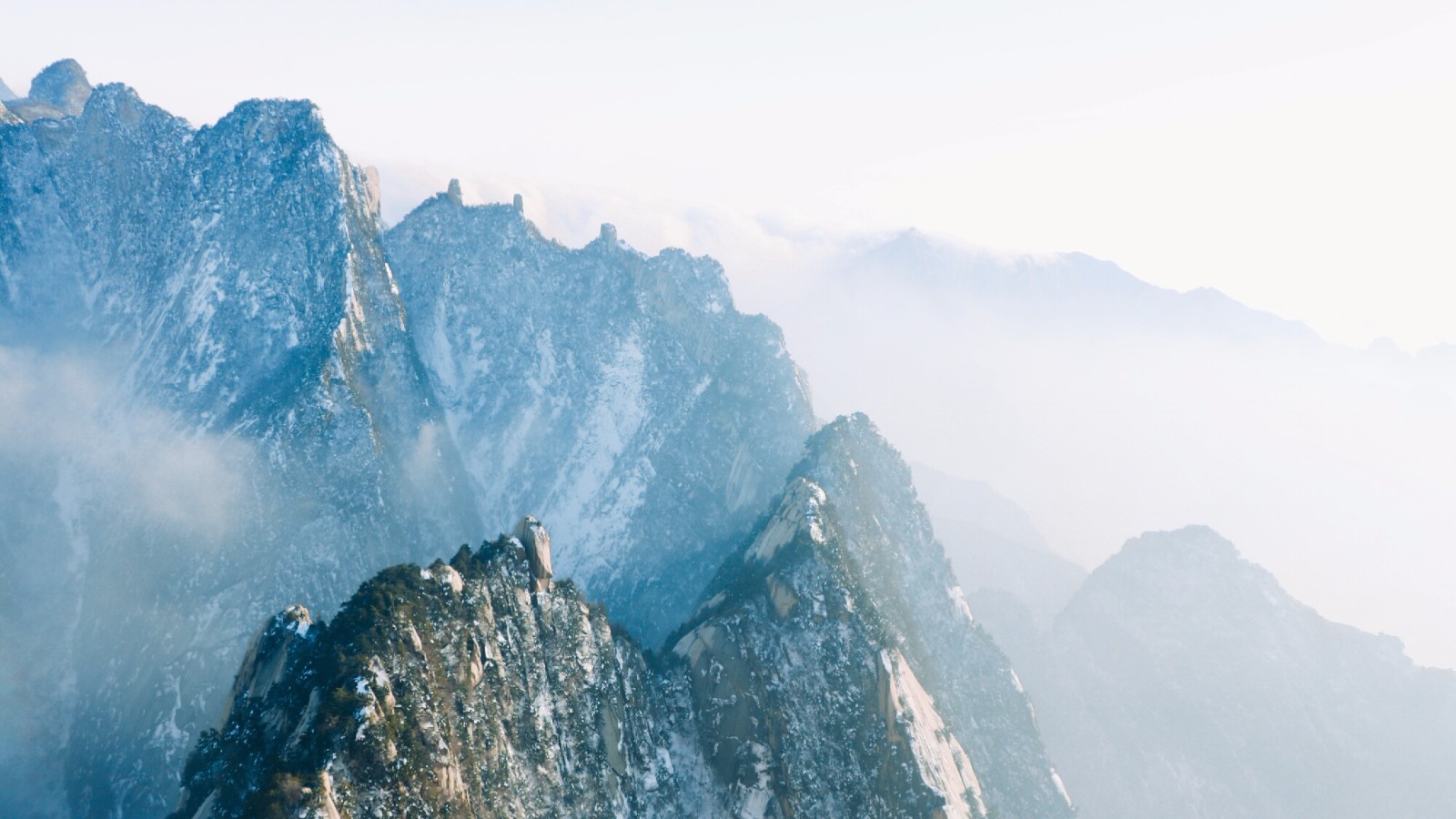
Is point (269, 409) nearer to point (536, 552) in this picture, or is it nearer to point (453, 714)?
point (536, 552)

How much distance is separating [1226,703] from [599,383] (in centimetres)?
16056

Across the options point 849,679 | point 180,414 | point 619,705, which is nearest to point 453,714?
point 619,705

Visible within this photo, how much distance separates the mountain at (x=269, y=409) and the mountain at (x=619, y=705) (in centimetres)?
Result: 4856

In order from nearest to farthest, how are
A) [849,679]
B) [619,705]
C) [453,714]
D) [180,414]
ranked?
[453,714] → [619,705] → [849,679] → [180,414]

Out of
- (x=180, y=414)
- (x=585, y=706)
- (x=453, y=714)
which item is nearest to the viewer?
(x=453, y=714)

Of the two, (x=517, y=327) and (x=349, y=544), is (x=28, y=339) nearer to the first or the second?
(x=349, y=544)

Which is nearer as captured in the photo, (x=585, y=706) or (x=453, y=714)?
(x=453, y=714)

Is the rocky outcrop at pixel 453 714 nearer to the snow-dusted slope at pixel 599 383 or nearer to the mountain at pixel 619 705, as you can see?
the mountain at pixel 619 705

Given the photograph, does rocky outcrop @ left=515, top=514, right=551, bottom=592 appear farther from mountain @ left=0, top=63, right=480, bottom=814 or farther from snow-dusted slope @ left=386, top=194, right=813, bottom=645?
snow-dusted slope @ left=386, top=194, right=813, bottom=645

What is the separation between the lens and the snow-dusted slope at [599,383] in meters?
166

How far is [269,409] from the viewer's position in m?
126

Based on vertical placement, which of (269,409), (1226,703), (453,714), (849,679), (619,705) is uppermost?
(1226,703)

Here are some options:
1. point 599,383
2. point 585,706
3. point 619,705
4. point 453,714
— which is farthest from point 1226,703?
point 453,714

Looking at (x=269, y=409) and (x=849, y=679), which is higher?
(x=849, y=679)
